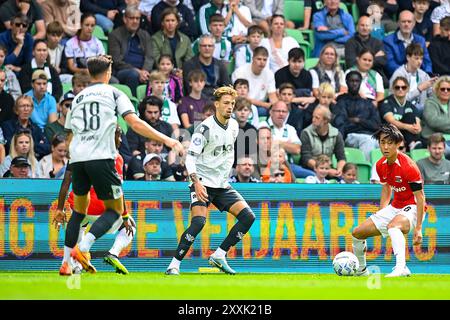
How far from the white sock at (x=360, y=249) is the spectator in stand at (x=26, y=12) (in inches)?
310

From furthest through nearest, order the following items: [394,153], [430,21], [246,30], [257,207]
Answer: [430,21], [246,30], [257,207], [394,153]

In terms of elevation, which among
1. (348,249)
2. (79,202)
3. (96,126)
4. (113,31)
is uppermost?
(113,31)

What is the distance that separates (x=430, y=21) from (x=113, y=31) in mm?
Answer: 6773

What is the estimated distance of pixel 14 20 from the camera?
19.1m

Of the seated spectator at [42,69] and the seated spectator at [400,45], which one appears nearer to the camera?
the seated spectator at [42,69]

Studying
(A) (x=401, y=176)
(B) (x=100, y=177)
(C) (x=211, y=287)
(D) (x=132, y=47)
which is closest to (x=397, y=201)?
(A) (x=401, y=176)

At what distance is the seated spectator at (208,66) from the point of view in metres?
19.5

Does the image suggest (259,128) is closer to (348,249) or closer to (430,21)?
(348,249)

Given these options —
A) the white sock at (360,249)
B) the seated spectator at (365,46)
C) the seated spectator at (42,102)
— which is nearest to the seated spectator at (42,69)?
A: the seated spectator at (42,102)

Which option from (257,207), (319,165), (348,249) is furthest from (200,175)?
(319,165)

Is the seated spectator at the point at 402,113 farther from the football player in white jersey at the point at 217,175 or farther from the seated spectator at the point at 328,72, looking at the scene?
the football player in white jersey at the point at 217,175

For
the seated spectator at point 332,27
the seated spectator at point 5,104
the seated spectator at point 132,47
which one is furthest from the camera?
the seated spectator at point 332,27

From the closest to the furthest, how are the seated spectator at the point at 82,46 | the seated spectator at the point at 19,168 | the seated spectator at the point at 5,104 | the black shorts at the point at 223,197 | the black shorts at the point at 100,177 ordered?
the black shorts at the point at 100,177
the black shorts at the point at 223,197
the seated spectator at the point at 19,168
the seated spectator at the point at 5,104
the seated spectator at the point at 82,46

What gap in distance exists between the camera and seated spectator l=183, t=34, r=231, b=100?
1947 cm
